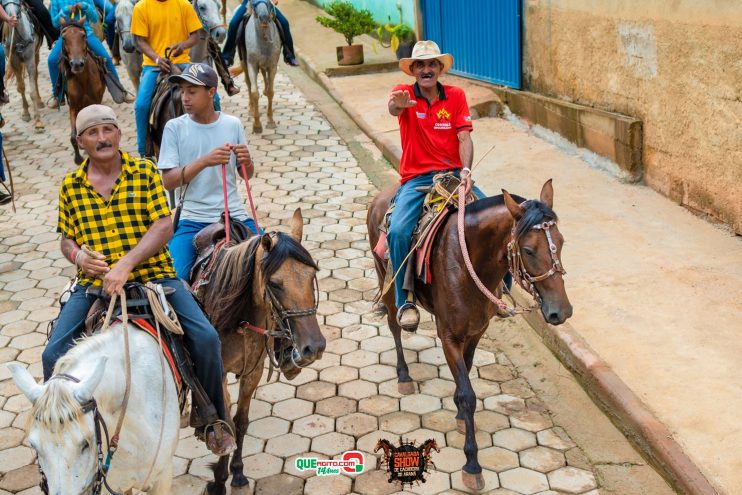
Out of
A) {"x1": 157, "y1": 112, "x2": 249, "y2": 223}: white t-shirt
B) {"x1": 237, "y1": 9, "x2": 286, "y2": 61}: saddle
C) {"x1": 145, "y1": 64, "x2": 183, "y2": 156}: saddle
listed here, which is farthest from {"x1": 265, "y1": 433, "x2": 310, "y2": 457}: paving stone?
{"x1": 237, "y1": 9, "x2": 286, "y2": 61}: saddle

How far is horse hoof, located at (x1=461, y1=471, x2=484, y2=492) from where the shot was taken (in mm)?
5547

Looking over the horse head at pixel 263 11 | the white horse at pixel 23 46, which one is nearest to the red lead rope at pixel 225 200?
the horse head at pixel 263 11

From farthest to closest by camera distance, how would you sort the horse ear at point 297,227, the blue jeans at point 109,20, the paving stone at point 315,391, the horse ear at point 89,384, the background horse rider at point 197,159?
the blue jeans at point 109,20, the paving stone at point 315,391, the background horse rider at point 197,159, the horse ear at point 297,227, the horse ear at point 89,384

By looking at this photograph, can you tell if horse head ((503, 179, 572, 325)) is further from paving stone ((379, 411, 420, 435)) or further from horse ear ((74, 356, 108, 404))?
horse ear ((74, 356, 108, 404))

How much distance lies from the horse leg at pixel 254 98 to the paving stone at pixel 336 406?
8323mm

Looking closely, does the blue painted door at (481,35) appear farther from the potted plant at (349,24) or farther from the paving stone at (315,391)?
the paving stone at (315,391)

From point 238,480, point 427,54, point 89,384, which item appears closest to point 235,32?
point 427,54

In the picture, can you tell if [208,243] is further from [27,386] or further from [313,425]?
[27,386]

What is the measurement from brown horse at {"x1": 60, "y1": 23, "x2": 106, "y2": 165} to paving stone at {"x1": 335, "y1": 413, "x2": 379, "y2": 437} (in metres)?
8.15

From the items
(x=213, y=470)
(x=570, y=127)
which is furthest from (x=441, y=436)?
(x=570, y=127)

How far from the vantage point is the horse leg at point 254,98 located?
14.3 m

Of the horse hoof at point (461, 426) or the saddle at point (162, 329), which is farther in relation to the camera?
the horse hoof at point (461, 426)

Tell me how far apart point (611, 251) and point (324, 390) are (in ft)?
11.0

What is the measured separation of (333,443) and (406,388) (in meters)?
0.90
